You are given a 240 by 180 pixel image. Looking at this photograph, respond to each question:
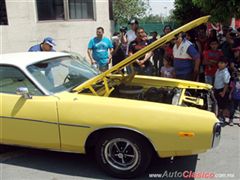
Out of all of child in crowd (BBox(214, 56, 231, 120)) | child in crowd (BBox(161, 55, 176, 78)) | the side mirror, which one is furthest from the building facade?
the side mirror

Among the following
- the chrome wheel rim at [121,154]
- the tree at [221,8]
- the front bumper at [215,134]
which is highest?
the tree at [221,8]

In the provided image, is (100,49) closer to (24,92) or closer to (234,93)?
(234,93)

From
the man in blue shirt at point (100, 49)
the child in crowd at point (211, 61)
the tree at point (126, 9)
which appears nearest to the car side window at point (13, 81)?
the man in blue shirt at point (100, 49)

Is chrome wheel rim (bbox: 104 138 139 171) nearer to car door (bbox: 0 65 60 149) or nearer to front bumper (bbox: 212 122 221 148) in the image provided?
car door (bbox: 0 65 60 149)

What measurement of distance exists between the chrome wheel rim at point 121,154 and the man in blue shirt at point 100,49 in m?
3.74

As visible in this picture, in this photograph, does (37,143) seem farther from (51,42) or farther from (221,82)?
(221,82)

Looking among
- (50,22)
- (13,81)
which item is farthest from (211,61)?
(50,22)

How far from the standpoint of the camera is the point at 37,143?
4.04 meters

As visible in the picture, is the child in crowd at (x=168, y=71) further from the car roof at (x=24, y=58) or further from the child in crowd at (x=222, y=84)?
the car roof at (x=24, y=58)

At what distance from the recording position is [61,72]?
453cm

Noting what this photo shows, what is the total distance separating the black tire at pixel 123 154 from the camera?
371 centimetres

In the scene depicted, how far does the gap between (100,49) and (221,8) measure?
266 centimetres

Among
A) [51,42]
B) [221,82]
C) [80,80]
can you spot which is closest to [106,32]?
[51,42]

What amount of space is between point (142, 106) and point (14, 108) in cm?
155
